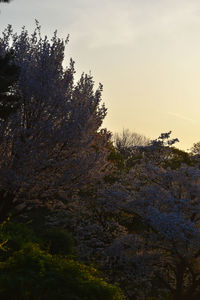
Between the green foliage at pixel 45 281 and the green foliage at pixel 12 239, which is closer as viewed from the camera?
the green foliage at pixel 45 281

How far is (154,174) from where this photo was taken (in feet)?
44.4

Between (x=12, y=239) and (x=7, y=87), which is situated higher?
(x=7, y=87)

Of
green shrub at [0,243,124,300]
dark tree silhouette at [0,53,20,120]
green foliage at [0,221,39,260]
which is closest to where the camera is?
green shrub at [0,243,124,300]

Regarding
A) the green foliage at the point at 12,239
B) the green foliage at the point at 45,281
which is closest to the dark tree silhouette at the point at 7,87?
the green foliage at the point at 12,239

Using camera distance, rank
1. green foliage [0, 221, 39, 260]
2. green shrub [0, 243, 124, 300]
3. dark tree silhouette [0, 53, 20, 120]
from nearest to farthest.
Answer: green shrub [0, 243, 124, 300] → green foliage [0, 221, 39, 260] → dark tree silhouette [0, 53, 20, 120]

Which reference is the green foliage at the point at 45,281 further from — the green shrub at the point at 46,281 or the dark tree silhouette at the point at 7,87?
the dark tree silhouette at the point at 7,87

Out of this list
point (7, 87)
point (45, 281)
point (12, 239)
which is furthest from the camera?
point (7, 87)

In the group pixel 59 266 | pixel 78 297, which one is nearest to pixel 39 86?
pixel 59 266

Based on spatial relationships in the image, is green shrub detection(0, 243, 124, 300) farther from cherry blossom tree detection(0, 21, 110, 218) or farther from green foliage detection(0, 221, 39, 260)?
cherry blossom tree detection(0, 21, 110, 218)

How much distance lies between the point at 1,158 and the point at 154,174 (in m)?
5.07

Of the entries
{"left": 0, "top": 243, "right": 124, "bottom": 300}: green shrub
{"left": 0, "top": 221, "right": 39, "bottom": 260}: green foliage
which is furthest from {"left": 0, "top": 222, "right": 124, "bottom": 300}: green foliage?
{"left": 0, "top": 221, "right": 39, "bottom": 260}: green foliage

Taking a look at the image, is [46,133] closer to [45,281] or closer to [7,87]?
[7,87]

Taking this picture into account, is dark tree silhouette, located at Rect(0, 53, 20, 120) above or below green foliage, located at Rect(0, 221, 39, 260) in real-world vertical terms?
above

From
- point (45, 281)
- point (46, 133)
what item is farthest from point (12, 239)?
point (45, 281)
